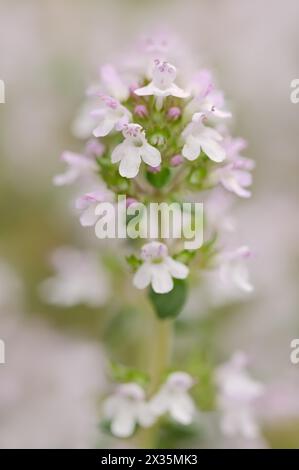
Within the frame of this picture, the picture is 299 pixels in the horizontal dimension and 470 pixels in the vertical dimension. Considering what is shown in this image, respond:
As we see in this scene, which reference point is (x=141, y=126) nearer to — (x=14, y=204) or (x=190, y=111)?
(x=190, y=111)

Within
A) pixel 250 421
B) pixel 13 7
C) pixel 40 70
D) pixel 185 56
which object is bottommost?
pixel 250 421

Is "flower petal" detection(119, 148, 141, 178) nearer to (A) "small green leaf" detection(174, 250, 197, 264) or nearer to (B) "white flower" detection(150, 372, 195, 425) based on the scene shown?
(A) "small green leaf" detection(174, 250, 197, 264)

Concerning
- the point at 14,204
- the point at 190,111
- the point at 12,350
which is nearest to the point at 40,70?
the point at 14,204

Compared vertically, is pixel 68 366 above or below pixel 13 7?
below
